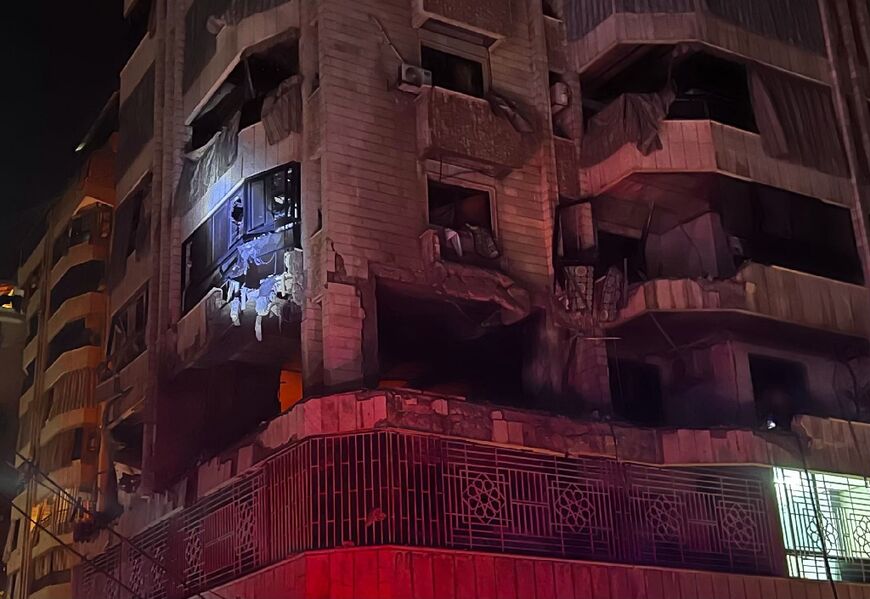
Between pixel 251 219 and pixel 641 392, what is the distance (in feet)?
27.8

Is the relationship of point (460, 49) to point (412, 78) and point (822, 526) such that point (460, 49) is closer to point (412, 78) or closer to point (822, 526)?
point (412, 78)

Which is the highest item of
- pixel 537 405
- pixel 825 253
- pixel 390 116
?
pixel 390 116

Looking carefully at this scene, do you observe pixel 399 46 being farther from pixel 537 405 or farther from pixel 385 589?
pixel 385 589

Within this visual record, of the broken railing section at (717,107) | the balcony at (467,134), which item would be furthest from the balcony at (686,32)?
the balcony at (467,134)

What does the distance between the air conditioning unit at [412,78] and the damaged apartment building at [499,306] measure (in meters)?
0.05

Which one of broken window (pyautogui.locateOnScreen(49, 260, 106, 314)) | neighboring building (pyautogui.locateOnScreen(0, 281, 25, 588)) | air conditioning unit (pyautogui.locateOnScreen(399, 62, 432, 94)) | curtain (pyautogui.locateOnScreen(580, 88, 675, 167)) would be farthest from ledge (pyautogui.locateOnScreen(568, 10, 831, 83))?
neighboring building (pyautogui.locateOnScreen(0, 281, 25, 588))

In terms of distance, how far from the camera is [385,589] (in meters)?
15.6

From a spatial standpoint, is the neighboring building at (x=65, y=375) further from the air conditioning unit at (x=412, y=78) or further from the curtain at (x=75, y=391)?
the air conditioning unit at (x=412, y=78)

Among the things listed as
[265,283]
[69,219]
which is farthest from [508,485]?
[69,219]

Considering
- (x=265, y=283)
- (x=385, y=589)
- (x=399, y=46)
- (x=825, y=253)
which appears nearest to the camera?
(x=385, y=589)

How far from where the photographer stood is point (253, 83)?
21.6 m

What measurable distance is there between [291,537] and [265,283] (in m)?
4.66

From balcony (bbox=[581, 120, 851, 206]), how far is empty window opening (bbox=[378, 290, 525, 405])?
3495 mm

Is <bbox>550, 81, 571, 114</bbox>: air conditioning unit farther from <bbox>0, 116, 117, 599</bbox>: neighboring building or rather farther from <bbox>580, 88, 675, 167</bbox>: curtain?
<bbox>0, 116, 117, 599</bbox>: neighboring building
